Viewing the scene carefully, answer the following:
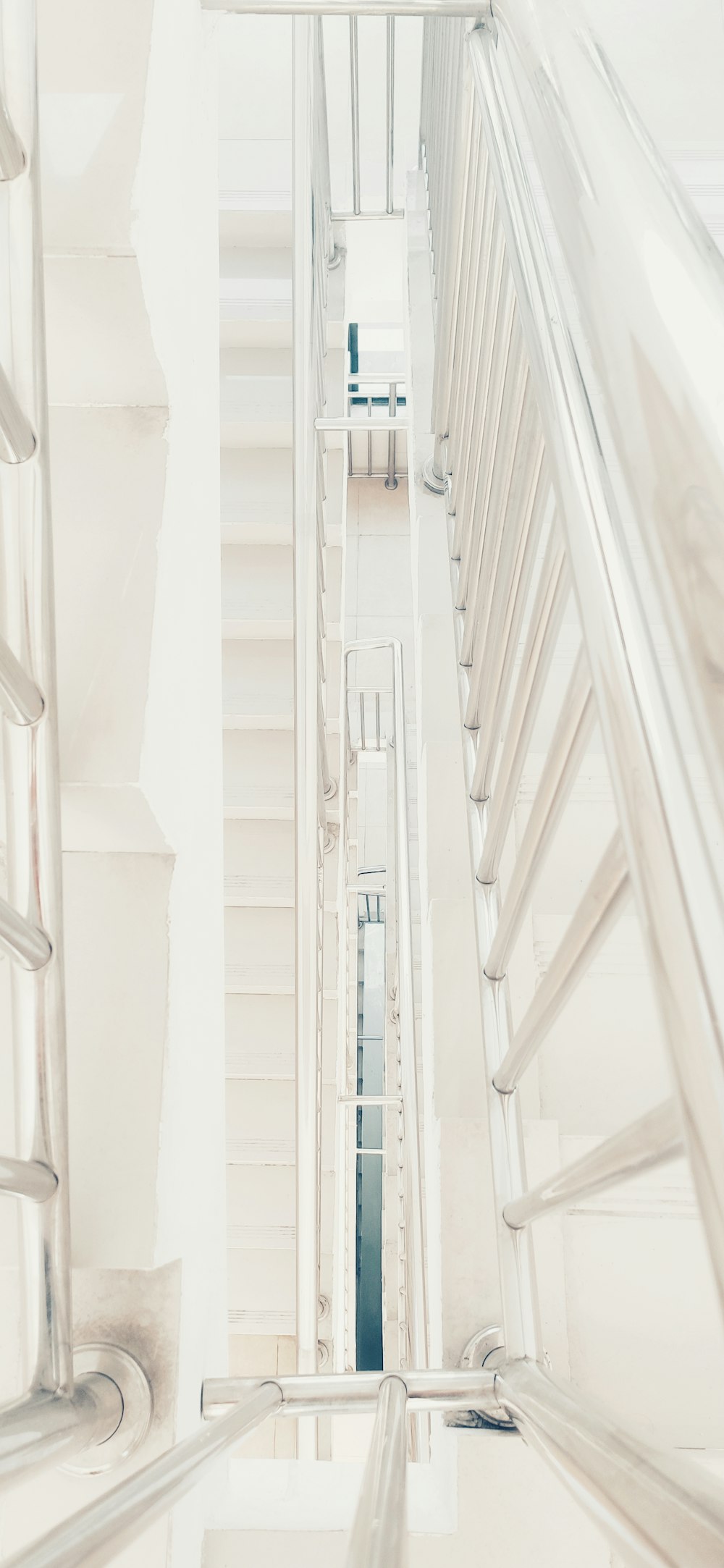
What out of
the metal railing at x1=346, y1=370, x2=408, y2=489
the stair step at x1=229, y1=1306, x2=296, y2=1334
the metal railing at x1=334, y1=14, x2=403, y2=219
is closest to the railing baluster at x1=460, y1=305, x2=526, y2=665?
the metal railing at x1=334, y1=14, x2=403, y2=219

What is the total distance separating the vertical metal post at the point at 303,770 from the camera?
1325mm

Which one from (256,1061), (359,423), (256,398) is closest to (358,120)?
(256,398)

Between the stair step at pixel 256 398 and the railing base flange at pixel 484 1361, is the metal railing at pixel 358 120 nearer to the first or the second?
the stair step at pixel 256 398

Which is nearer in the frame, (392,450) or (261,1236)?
(261,1236)

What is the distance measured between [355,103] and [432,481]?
87.4 inches

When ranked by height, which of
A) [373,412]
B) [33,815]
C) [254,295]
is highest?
[373,412]

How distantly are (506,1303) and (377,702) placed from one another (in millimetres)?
4221

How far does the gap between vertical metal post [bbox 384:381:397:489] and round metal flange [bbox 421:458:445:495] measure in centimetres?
339

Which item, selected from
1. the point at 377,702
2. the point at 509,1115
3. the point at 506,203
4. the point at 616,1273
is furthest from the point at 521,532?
the point at 377,702

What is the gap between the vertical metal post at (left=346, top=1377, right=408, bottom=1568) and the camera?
0.30m

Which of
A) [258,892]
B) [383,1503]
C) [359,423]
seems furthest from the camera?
[258,892]

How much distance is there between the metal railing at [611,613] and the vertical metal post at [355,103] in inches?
100

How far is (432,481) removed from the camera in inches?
70.3

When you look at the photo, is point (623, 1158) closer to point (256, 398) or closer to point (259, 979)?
point (259, 979)
